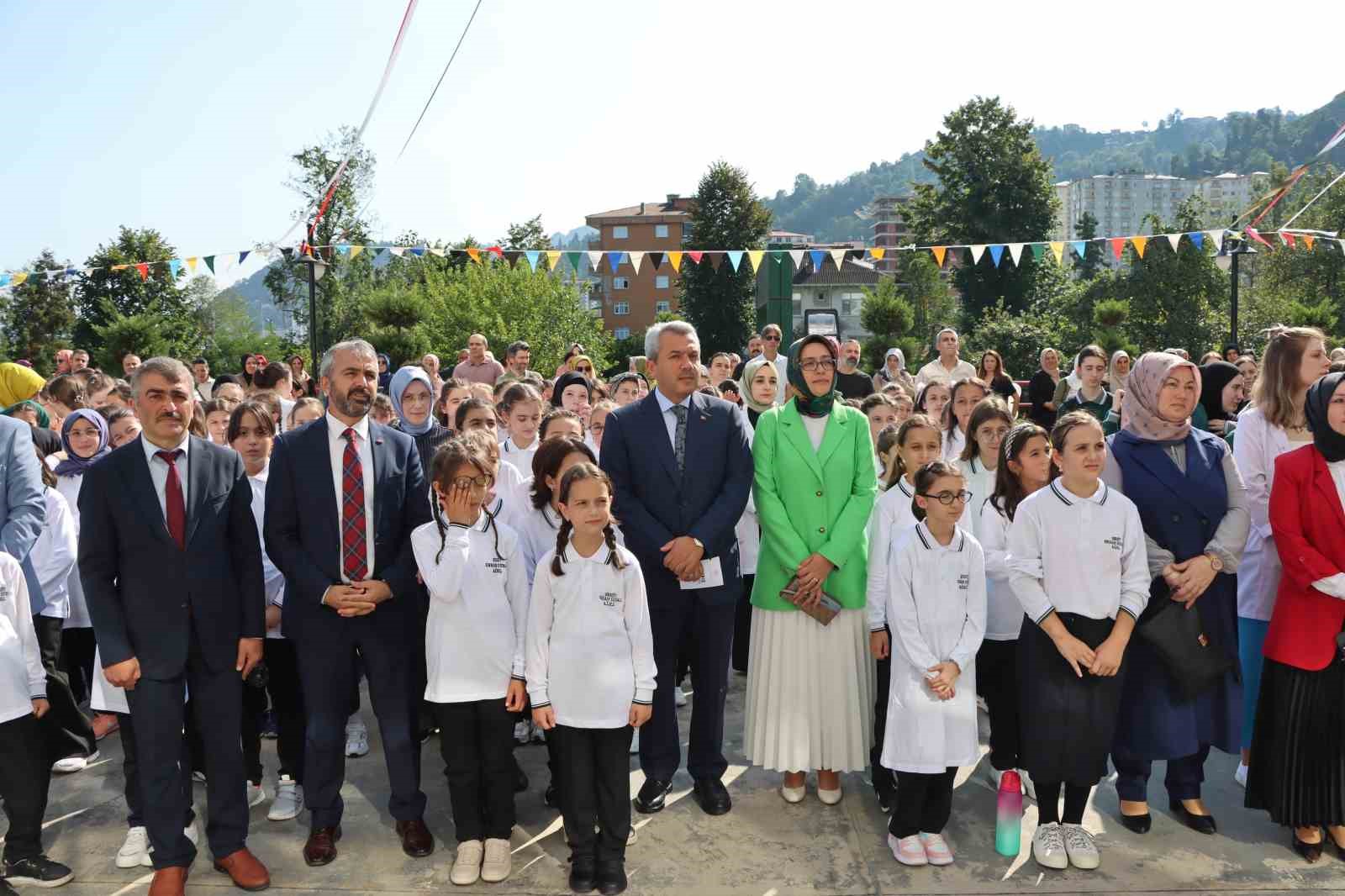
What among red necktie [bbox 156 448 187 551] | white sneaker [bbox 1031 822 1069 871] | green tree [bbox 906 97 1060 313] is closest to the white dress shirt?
red necktie [bbox 156 448 187 551]

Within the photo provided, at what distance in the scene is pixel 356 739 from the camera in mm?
5047

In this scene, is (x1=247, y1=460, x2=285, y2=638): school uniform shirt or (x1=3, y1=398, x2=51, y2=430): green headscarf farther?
(x1=3, y1=398, x2=51, y2=430): green headscarf

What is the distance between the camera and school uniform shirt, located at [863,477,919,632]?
161 inches

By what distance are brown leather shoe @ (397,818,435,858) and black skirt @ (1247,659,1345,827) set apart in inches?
128

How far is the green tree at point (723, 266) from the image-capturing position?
1967 inches

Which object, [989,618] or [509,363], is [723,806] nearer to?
[989,618]

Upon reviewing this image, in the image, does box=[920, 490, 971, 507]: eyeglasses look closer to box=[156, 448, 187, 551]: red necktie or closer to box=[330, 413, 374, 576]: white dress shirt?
box=[330, 413, 374, 576]: white dress shirt

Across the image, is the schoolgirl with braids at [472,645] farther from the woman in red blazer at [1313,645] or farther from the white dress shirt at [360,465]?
the woman in red blazer at [1313,645]

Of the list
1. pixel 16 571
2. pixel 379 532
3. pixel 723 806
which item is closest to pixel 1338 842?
pixel 723 806

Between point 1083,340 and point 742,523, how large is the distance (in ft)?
102

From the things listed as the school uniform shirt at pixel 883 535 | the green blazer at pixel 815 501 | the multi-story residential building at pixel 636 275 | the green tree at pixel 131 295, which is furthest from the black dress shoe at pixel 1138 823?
the multi-story residential building at pixel 636 275

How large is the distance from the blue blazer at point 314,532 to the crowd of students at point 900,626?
3.6 inches

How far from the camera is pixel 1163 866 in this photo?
3693mm

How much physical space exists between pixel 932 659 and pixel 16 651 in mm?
3399
